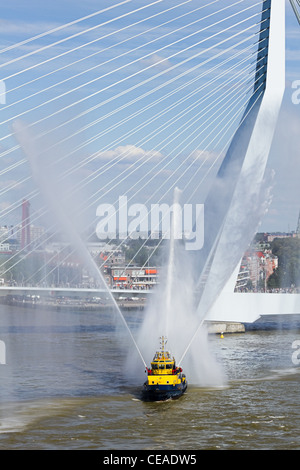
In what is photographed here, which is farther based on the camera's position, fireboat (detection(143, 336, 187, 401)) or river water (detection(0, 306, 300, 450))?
fireboat (detection(143, 336, 187, 401))

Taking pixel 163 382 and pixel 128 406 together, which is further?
pixel 163 382

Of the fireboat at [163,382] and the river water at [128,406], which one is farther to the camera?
the fireboat at [163,382]

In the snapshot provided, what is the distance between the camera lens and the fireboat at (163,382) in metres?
21.9

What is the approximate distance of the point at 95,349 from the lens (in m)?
34.9

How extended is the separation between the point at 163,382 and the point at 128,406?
1.19 m

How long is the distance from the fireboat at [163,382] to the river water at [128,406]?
0.85 ft

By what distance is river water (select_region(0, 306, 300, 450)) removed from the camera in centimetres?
1792

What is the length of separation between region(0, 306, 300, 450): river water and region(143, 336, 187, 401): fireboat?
0.85 ft

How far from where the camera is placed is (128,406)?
21375mm
